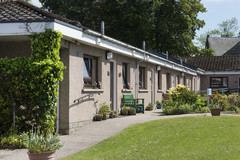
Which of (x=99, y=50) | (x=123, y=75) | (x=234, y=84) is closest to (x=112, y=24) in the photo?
(x=234, y=84)

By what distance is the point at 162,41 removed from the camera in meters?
36.6

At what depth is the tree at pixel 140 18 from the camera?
34.4 m

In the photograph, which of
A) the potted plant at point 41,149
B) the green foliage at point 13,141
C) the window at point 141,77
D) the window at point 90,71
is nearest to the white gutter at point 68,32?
the window at point 90,71

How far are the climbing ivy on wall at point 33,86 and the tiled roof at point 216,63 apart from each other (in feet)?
103

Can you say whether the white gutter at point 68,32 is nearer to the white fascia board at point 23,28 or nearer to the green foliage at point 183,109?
the white fascia board at point 23,28

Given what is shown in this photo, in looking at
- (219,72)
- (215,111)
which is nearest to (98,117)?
(215,111)

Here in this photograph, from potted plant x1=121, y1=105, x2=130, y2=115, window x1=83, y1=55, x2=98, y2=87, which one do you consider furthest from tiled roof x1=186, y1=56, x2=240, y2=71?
window x1=83, y1=55, x2=98, y2=87

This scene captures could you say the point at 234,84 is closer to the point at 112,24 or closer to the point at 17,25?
the point at 112,24

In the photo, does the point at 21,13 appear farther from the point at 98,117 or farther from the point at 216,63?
the point at 216,63

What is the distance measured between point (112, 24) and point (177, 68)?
438 inches

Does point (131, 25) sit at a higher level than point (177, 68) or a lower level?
higher

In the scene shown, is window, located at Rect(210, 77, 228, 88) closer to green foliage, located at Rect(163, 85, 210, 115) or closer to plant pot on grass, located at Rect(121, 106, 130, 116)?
green foliage, located at Rect(163, 85, 210, 115)

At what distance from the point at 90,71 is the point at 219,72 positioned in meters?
27.0

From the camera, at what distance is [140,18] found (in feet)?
112
